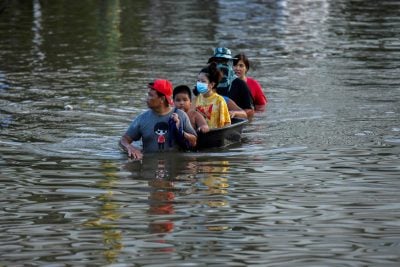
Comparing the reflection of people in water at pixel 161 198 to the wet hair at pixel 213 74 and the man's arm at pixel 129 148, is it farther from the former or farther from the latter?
the wet hair at pixel 213 74

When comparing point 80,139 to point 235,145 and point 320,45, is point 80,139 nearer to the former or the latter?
point 235,145

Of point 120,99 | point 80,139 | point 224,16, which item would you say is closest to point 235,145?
point 80,139

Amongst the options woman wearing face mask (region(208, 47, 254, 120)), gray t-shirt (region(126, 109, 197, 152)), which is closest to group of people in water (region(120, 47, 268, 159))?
gray t-shirt (region(126, 109, 197, 152))

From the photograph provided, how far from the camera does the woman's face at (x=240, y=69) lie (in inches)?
742

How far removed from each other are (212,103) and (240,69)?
125 inches

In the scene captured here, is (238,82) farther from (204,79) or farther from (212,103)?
(204,79)

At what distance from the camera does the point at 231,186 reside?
40.0ft

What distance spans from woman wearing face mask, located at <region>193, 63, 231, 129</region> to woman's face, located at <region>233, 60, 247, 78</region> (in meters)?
3.00

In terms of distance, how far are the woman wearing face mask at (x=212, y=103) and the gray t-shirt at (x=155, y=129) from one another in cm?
127

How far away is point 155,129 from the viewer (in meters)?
14.4

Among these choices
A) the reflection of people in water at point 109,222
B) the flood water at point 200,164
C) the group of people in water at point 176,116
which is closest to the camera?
the reflection of people in water at point 109,222

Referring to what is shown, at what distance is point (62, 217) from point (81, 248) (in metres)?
1.33

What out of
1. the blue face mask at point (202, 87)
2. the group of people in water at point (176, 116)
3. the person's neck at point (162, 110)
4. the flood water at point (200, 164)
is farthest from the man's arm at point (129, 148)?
the blue face mask at point (202, 87)


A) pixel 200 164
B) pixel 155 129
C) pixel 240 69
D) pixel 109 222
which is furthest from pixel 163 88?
pixel 240 69
